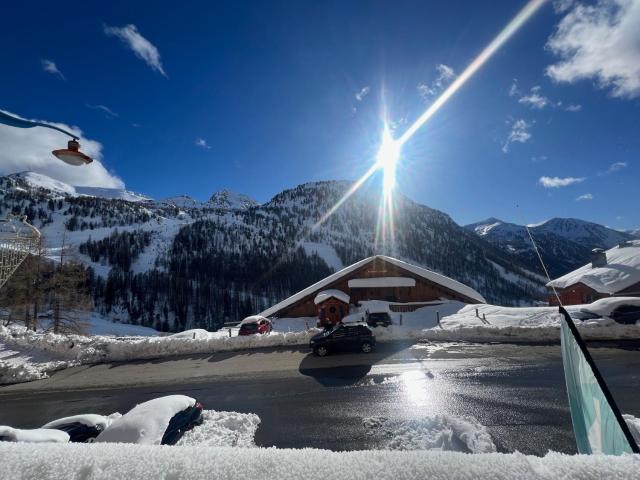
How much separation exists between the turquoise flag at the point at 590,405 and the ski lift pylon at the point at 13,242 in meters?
9.00

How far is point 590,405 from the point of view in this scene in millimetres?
2578

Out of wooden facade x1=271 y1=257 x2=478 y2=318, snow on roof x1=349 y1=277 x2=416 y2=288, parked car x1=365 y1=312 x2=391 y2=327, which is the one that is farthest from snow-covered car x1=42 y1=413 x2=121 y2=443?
snow on roof x1=349 y1=277 x2=416 y2=288

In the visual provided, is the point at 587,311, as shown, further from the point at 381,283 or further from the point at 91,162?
the point at 91,162

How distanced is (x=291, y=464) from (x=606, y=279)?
1926 inches

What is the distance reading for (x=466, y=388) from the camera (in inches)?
438

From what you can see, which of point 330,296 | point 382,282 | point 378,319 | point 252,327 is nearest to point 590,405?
point 378,319

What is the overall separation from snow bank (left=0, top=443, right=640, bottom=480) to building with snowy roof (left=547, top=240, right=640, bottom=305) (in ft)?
143

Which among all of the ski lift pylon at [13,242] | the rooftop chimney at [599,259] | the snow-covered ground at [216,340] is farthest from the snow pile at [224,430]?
the rooftop chimney at [599,259]

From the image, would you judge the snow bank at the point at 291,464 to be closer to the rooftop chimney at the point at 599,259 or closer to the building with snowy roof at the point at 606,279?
the building with snowy roof at the point at 606,279

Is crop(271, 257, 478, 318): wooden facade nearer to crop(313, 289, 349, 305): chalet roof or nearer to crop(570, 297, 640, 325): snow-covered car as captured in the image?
crop(313, 289, 349, 305): chalet roof

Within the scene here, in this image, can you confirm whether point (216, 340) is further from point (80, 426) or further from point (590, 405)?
point (590, 405)

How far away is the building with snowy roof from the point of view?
34.9 meters

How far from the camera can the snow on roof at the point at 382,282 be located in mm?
31781

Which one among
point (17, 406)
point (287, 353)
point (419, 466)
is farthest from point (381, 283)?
point (419, 466)
